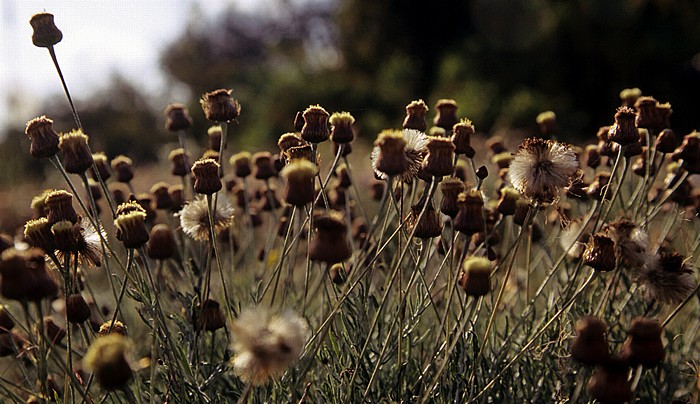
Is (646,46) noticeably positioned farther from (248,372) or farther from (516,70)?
(248,372)

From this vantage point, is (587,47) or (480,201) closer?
(480,201)

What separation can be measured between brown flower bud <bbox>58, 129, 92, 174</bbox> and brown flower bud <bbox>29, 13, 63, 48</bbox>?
50 cm

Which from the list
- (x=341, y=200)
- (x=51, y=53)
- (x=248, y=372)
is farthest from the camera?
(x=341, y=200)

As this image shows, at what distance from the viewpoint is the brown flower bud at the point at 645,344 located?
1.61 meters

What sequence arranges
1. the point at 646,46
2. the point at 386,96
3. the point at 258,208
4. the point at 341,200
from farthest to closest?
1. the point at 386,96
2. the point at 646,46
3. the point at 258,208
4. the point at 341,200

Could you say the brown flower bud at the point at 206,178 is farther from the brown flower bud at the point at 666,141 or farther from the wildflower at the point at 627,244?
the brown flower bud at the point at 666,141

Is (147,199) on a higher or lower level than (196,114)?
lower

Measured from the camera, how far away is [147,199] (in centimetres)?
288

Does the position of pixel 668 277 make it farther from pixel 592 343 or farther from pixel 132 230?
pixel 132 230

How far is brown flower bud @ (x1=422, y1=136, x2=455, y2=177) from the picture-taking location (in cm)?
192

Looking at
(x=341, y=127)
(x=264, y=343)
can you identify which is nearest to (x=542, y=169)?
(x=341, y=127)

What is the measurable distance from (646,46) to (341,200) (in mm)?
13114

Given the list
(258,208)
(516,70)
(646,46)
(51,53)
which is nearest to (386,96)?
(516,70)

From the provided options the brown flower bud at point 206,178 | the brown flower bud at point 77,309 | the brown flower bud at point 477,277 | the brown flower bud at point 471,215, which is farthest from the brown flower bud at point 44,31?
the brown flower bud at point 477,277
